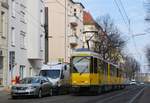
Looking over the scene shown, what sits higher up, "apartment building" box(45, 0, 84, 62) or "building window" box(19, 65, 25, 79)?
"apartment building" box(45, 0, 84, 62)

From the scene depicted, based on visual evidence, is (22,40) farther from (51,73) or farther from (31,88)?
(31,88)

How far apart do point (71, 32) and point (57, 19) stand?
529 centimetres

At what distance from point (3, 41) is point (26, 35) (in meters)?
8.52

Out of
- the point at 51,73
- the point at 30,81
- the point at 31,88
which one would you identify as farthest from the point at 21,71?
the point at 31,88

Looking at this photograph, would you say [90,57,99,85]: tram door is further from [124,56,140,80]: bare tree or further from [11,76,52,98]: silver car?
[124,56,140,80]: bare tree

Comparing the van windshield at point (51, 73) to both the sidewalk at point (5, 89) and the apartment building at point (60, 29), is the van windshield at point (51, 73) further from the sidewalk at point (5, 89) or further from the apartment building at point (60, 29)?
the apartment building at point (60, 29)

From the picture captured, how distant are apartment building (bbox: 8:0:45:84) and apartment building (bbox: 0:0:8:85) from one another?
1.37m

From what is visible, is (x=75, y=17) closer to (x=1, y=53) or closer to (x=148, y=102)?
(x=1, y=53)

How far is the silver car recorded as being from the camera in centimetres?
3444

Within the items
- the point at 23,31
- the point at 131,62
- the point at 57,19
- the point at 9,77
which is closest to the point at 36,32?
the point at 23,31

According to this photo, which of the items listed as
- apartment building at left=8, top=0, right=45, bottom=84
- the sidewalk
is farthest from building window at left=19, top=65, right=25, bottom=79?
the sidewalk

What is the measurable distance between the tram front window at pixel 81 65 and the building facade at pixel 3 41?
28.8ft

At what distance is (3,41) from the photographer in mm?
45969

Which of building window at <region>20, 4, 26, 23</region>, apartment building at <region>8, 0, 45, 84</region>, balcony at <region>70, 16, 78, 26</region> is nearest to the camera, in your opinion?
apartment building at <region>8, 0, 45, 84</region>
